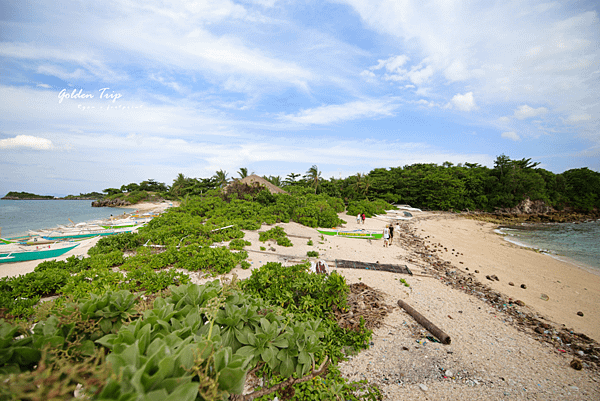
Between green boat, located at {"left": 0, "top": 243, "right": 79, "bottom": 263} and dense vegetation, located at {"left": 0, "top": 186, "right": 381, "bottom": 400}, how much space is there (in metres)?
4.40

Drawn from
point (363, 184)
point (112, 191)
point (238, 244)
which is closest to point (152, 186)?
point (112, 191)

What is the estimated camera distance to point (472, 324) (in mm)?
5680

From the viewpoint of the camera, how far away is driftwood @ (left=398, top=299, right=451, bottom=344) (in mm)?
4676

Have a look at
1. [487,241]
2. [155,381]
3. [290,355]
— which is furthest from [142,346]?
[487,241]

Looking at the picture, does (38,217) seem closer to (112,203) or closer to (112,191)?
(112,203)

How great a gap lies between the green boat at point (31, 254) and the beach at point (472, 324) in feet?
4.07

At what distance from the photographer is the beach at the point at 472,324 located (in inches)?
151

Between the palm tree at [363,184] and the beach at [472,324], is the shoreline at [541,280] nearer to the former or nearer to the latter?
the beach at [472,324]

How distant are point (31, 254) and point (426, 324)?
14.3m

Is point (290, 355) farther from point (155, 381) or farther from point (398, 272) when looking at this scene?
point (398, 272)

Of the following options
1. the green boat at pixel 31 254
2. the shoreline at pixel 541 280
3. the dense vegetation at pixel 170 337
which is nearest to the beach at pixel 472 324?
the shoreline at pixel 541 280

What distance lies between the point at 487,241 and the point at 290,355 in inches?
842

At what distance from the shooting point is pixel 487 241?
17938 millimetres

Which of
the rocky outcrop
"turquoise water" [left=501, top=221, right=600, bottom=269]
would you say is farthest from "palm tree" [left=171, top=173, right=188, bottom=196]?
"turquoise water" [left=501, top=221, right=600, bottom=269]
